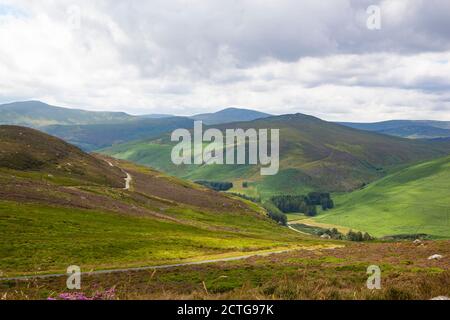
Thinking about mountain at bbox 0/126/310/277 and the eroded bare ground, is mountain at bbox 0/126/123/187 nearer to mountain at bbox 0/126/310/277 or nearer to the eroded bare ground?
mountain at bbox 0/126/310/277

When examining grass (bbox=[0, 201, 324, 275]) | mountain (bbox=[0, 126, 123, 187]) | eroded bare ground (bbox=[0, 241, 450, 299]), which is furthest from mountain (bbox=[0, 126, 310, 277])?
eroded bare ground (bbox=[0, 241, 450, 299])

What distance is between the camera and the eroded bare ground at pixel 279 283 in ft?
43.4

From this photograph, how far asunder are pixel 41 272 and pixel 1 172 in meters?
107

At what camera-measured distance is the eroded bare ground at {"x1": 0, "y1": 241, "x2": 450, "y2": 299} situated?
13227 mm

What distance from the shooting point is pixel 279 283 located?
16609mm

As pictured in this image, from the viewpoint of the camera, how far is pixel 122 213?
11856 centimetres

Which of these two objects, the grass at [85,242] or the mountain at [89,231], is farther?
the mountain at [89,231]

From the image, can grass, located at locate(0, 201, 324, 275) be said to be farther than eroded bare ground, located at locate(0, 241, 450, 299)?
Yes

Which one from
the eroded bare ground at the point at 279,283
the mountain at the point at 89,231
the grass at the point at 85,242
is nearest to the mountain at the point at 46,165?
the mountain at the point at 89,231

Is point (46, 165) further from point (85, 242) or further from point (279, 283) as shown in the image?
point (279, 283)

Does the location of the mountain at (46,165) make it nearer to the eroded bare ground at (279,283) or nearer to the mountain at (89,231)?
the mountain at (89,231)

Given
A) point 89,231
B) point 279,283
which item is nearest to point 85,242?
point 89,231
